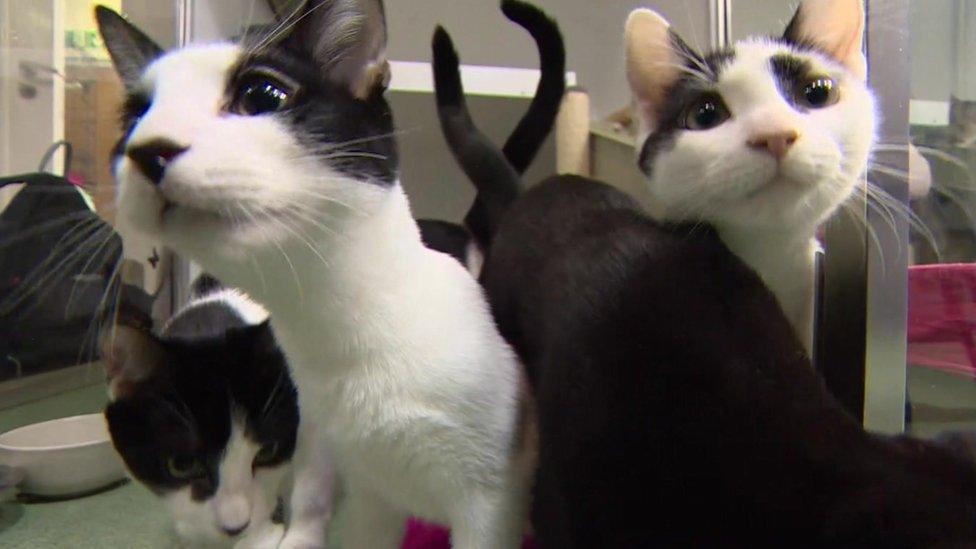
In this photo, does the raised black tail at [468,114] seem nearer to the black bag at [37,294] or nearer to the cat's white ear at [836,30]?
the cat's white ear at [836,30]

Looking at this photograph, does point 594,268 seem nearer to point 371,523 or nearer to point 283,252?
point 283,252

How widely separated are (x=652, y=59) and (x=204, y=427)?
0.66 meters

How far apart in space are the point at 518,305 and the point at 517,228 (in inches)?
5.1

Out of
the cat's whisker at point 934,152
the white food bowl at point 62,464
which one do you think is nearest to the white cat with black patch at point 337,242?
the cat's whisker at point 934,152

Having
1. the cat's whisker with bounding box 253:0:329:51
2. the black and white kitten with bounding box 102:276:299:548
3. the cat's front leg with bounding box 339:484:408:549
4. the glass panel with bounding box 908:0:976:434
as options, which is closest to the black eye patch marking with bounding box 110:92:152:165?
the cat's whisker with bounding box 253:0:329:51

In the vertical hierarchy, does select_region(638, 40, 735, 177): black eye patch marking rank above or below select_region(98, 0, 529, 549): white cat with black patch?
above

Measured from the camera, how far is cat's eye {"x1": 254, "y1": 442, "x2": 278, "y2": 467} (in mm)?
876

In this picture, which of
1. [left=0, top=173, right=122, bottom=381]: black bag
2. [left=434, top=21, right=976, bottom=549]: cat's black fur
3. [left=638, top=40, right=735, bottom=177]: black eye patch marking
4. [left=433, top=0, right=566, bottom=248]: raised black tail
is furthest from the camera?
[left=0, top=173, right=122, bottom=381]: black bag

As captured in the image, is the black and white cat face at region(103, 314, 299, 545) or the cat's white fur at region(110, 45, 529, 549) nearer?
the cat's white fur at region(110, 45, 529, 549)

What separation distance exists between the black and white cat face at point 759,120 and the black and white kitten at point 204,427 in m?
0.55

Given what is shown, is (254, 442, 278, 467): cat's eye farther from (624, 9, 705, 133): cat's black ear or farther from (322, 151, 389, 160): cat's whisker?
(624, 9, 705, 133): cat's black ear

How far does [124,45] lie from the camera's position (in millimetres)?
668

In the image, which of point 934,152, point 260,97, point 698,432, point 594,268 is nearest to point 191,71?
point 260,97

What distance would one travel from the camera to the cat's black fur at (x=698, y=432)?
442 mm
